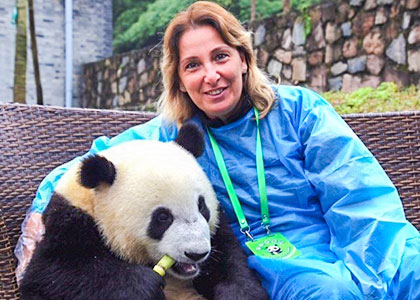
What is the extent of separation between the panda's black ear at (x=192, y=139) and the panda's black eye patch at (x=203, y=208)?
0.25 meters

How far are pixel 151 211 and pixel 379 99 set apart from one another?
459cm

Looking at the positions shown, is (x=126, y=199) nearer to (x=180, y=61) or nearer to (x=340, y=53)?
(x=180, y=61)

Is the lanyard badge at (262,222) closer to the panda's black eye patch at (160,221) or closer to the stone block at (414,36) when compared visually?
the panda's black eye patch at (160,221)

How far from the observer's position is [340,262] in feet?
7.15

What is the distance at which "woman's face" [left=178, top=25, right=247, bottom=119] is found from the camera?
8.26 feet

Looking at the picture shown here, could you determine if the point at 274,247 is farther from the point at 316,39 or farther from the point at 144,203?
the point at 316,39

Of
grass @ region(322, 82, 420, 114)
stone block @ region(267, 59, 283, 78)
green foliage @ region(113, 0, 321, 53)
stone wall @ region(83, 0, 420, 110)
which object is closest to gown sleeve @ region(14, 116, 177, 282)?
stone wall @ region(83, 0, 420, 110)

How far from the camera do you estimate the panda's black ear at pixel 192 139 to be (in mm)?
2373

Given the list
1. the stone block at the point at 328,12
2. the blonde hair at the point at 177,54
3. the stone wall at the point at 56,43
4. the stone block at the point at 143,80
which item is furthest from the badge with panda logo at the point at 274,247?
the stone wall at the point at 56,43

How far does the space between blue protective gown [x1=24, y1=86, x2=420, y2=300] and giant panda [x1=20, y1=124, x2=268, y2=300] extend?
0.24m

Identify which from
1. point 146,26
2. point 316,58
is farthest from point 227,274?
point 146,26

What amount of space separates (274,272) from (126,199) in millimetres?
595

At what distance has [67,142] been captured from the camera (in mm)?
2848

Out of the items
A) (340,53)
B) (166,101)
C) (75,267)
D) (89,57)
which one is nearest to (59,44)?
(89,57)
